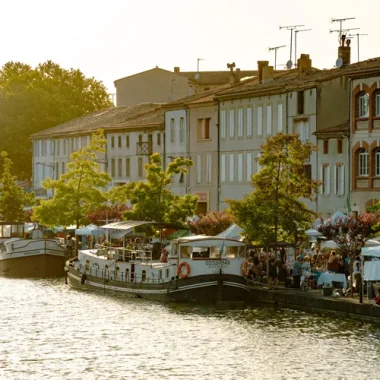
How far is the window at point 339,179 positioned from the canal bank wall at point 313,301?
70.7ft

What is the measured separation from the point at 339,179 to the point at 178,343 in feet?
123

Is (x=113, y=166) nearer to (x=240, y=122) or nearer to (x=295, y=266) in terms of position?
(x=240, y=122)

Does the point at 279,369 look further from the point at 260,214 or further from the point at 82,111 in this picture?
the point at 82,111

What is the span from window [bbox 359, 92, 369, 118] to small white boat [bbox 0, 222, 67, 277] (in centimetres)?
2104

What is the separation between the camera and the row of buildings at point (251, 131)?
87.1m

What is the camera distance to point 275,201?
73.2 metres

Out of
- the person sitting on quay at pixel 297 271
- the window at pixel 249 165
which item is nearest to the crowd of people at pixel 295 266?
the person sitting on quay at pixel 297 271

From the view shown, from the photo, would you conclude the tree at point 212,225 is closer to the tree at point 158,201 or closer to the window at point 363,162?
the tree at point 158,201

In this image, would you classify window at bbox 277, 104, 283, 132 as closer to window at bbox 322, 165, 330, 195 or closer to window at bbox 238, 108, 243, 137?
window at bbox 238, 108, 243, 137

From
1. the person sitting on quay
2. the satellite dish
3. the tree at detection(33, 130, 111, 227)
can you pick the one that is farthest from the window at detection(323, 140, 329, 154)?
the person sitting on quay

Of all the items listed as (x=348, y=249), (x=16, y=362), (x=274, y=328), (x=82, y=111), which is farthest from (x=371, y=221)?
(x=82, y=111)

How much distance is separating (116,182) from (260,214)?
59.9 meters

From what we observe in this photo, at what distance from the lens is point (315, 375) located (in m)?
46.2

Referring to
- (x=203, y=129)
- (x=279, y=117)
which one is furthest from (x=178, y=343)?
(x=203, y=129)
